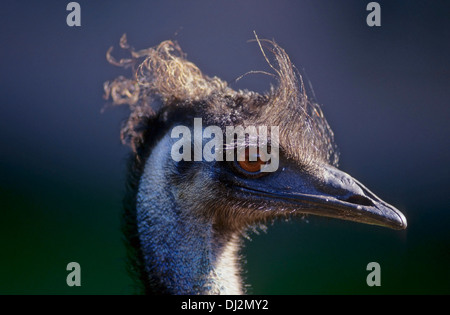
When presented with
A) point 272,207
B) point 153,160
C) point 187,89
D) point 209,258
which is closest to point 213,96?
point 187,89

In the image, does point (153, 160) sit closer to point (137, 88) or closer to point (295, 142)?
point (137, 88)

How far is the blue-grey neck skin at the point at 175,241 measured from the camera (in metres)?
2.07

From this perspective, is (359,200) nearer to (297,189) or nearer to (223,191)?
(297,189)

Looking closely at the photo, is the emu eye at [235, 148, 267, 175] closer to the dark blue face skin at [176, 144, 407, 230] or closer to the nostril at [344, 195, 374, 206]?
the dark blue face skin at [176, 144, 407, 230]

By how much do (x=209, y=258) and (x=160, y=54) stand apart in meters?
1.02

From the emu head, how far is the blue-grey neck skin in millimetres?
24

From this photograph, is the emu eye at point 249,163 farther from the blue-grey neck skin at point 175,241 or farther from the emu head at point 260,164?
the blue-grey neck skin at point 175,241

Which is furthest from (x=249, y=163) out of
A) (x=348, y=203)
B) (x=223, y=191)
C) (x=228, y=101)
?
(x=348, y=203)

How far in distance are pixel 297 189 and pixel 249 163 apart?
8.2 inches

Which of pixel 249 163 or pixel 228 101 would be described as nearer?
pixel 249 163

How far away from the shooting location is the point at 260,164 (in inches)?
79.8

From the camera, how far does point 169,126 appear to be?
2.20m

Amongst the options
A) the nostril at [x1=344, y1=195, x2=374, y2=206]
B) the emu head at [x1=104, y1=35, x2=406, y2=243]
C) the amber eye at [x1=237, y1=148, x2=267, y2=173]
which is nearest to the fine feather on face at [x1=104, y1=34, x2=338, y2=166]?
the emu head at [x1=104, y1=35, x2=406, y2=243]

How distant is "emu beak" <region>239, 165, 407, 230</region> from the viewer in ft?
6.26
